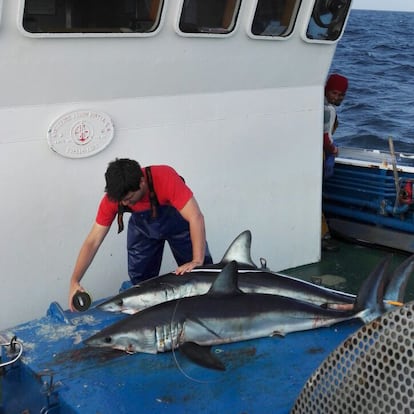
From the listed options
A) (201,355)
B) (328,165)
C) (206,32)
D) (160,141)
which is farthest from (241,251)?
(328,165)

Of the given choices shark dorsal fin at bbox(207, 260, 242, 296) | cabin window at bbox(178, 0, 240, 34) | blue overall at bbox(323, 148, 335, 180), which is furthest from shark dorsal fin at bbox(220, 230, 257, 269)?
blue overall at bbox(323, 148, 335, 180)

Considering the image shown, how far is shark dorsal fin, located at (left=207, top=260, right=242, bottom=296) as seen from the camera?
3.93 meters

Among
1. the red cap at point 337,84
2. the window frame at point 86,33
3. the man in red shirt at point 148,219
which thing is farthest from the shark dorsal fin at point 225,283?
the red cap at point 337,84

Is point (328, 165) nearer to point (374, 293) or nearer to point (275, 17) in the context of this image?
point (275, 17)

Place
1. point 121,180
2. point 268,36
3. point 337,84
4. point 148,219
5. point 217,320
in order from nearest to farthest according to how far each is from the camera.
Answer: point 217,320
point 121,180
point 148,219
point 268,36
point 337,84

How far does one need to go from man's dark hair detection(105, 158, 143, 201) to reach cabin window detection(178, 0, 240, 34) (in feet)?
6.07

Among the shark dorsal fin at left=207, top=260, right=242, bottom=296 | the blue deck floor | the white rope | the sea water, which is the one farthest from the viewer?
the sea water

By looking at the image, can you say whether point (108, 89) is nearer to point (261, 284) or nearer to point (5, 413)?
point (261, 284)

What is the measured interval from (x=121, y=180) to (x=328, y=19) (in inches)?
137

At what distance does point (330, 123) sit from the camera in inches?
303

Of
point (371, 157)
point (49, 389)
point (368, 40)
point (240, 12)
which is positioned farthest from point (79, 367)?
point (368, 40)

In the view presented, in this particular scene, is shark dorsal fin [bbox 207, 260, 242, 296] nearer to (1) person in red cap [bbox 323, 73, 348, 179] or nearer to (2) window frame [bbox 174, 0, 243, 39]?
(2) window frame [bbox 174, 0, 243, 39]

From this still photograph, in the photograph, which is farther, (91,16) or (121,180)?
(91,16)

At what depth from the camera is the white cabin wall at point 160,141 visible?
5090mm
